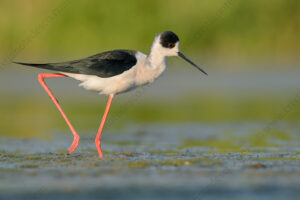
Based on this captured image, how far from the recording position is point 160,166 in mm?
6117

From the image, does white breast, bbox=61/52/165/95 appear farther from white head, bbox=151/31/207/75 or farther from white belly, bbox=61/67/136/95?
white head, bbox=151/31/207/75

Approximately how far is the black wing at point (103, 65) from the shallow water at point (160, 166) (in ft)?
3.29

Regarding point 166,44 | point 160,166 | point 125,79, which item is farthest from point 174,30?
point 160,166

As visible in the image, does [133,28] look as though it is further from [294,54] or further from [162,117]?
[162,117]

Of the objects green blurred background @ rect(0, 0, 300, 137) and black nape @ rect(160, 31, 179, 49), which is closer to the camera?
black nape @ rect(160, 31, 179, 49)

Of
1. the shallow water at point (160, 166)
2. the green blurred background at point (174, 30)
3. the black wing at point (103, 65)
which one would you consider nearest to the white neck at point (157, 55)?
the black wing at point (103, 65)

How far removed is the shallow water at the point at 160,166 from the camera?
4.92 meters

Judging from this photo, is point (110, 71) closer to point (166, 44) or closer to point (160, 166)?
point (166, 44)

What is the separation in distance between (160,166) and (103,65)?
1.85m

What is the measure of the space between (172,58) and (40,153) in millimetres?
12122

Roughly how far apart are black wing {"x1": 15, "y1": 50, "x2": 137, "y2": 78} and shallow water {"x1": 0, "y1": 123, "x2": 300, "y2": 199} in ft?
3.29

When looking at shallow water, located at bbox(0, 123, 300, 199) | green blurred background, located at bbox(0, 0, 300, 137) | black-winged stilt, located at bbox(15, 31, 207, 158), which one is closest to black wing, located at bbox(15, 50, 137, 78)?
black-winged stilt, located at bbox(15, 31, 207, 158)

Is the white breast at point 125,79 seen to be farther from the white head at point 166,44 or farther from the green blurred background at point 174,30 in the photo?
the green blurred background at point 174,30

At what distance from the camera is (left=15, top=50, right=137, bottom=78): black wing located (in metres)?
7.41
